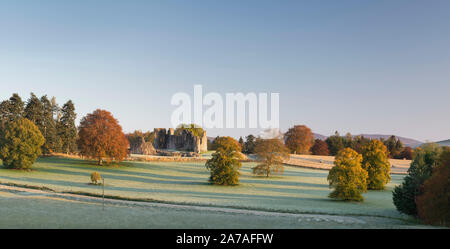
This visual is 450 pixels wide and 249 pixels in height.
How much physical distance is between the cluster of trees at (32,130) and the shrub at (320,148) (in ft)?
215

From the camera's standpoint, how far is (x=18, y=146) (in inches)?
1636

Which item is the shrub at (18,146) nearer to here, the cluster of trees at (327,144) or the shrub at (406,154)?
the cluster of trees at (327,144)

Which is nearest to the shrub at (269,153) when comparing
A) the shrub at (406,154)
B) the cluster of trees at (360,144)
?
the cluster of trees at (360,144)

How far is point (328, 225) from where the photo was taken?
1540cm

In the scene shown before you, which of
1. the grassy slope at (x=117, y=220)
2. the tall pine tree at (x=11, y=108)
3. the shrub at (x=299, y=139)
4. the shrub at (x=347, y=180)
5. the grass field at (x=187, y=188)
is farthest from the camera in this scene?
the shrub at (x=299, y=139)

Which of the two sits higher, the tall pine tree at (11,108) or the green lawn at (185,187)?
the tall pine tree at (11,108)

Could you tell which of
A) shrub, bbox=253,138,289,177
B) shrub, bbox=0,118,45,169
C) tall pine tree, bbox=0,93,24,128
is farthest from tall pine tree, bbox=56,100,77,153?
shrub, bbox=253,138,289,177

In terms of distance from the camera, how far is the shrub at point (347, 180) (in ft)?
95.2

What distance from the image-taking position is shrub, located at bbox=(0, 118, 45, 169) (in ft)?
135

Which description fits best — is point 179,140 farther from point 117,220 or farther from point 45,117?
point 117,220

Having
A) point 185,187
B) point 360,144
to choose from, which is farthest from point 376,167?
point 360,144

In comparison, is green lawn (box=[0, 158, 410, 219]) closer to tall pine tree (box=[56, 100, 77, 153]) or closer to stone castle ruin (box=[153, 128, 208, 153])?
tall pine tree (box=[56, 100, 77, 153])

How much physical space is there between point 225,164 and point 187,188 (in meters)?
5.85
